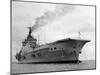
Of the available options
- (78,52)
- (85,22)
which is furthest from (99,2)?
(78,52)

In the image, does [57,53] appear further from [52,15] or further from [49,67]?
[52,15]

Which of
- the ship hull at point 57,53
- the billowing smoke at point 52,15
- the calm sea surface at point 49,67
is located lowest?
the calm sea surface at point 49,67

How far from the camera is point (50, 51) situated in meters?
2.37

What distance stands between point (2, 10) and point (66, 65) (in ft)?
3.12

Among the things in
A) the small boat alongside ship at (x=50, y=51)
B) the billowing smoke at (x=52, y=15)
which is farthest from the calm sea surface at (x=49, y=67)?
the billowing smoke at (x=52, y=15)

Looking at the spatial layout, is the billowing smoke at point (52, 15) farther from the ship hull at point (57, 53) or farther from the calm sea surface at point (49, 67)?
the calm sea surface at point (49, 67)

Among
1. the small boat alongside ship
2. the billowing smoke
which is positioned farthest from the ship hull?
the billowing smoke

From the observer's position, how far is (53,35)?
2369 millimetres

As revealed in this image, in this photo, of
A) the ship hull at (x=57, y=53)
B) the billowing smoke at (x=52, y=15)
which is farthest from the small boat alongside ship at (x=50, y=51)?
the billowing smoke at (x=52, y=15)

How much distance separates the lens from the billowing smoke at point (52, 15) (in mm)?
2324

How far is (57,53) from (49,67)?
0.60 ft

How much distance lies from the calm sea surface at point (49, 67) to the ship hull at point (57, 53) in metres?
0.05

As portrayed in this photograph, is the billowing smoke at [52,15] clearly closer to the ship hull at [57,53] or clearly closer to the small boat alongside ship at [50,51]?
the small boat alongside ship at [50,51]

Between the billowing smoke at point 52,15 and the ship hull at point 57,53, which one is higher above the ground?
the billowing smoke at point 52,15
